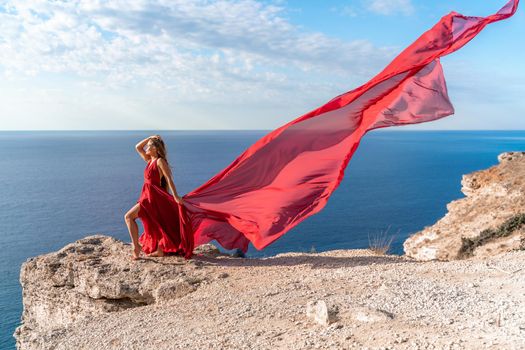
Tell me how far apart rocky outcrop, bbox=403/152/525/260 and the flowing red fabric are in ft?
16.3

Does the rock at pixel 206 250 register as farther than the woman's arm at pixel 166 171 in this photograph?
Yes

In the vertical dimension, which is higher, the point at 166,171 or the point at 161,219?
the point at 166,171

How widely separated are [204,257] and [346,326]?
4807mm

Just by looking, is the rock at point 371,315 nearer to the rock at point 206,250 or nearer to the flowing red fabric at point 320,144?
the flowing red fabric at point 320,144

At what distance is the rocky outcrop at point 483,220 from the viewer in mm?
12984

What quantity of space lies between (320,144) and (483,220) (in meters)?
9.22

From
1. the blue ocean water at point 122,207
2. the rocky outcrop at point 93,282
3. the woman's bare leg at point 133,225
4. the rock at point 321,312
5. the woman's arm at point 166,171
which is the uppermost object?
the woman's arm at point 166,171

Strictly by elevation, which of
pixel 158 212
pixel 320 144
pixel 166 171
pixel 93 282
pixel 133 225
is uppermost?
pixel 320 144

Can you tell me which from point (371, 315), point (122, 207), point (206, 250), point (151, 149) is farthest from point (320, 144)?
point (122, 207)

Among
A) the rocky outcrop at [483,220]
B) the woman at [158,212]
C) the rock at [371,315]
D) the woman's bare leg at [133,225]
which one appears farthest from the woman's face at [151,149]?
the rocky outcrop at [483,220]

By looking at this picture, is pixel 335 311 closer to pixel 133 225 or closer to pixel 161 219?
pixel 161 219

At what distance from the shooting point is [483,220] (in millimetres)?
16188

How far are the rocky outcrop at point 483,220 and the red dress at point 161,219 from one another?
25.3 ft

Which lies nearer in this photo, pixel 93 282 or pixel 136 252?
pixel 93 282
